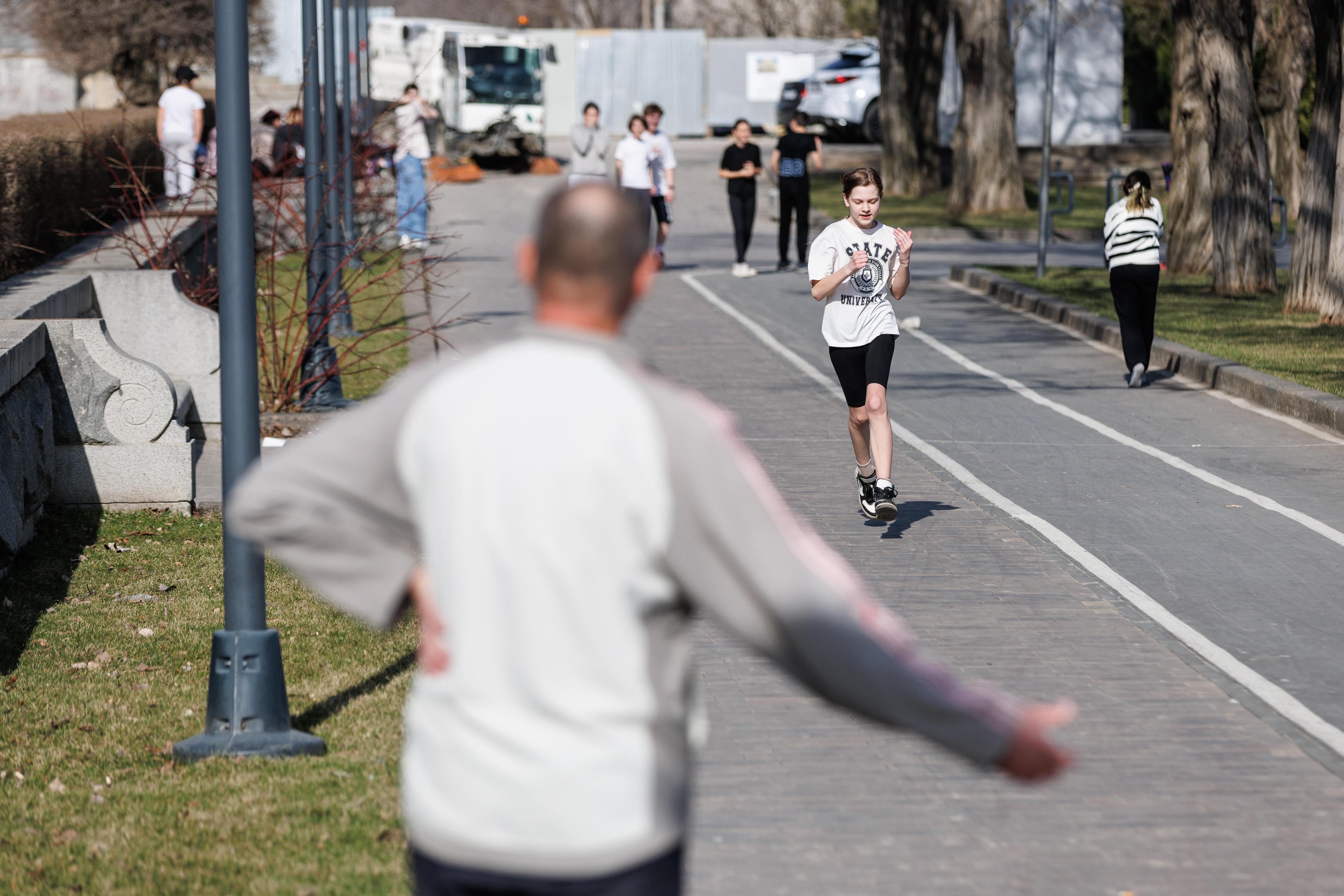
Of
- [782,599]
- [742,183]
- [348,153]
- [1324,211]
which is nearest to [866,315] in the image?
[782,599]

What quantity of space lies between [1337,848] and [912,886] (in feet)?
4.13

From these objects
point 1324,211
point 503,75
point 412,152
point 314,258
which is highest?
point 503,75

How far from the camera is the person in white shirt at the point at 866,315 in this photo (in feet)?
29.0

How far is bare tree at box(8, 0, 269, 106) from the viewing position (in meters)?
38.3

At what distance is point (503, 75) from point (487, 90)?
2.16ft

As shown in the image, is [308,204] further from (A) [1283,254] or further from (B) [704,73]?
(B) [704,73]

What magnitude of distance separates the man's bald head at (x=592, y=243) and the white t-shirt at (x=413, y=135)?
20.1 meters

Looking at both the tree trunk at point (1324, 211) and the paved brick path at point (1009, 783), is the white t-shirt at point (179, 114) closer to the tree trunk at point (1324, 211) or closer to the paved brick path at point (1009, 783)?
the tree trunk at point (1324, 211)

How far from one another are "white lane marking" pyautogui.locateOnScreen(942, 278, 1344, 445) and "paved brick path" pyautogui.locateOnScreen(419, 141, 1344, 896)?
453 cm

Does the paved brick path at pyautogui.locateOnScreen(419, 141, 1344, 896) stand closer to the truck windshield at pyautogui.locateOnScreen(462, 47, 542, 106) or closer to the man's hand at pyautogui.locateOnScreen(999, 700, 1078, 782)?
the man's hand at pyautogui.locateOnScreen(999, 700, 1078, 782)

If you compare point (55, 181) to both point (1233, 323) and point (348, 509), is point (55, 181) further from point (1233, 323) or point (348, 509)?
point (348, 509)

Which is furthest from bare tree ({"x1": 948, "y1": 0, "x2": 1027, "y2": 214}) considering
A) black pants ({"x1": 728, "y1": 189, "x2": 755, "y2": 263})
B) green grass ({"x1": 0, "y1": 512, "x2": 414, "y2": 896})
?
green grass ({"x1": 0, "y1": 512, "x2": 414, "y2": 896})

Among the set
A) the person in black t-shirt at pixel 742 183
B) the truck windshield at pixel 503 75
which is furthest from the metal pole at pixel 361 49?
the truck windshield at pixel 503 75

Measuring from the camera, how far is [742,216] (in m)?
22.5
